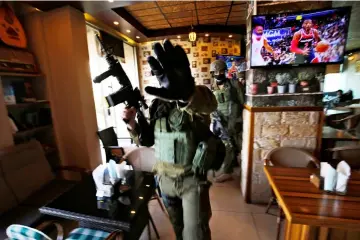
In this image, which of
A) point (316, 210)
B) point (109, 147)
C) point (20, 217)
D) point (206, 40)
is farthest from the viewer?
point (206, 40)

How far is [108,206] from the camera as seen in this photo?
121 centimetres

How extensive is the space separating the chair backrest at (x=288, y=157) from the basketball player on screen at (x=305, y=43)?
0.90 m

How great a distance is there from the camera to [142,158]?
1981 mm

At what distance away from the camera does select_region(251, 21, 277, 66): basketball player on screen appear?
6.03ft

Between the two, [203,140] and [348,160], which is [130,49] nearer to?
[203,140]

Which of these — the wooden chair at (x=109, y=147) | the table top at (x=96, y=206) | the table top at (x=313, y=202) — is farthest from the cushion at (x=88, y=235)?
the wooden chair at (x=109, y=147)

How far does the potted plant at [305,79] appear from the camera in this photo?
1.91 meters

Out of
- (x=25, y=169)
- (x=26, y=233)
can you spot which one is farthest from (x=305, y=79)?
(x=25, y=169)

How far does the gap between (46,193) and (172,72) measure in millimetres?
1890

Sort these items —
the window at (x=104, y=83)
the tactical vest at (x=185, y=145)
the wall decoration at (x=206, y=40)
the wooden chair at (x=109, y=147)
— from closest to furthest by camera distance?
the tactical vest at (x=185, y=145) < the wooden chair at (x=109, y=147) < the window at (x=104, y=83) < the wall decoration at (x=206, y=40)

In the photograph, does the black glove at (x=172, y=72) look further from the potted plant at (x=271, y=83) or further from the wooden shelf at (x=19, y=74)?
the wooden shelf at (x=19, y=74)

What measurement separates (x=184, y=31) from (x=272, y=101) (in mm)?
3020

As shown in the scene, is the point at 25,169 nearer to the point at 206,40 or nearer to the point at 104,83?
the point at 104,83

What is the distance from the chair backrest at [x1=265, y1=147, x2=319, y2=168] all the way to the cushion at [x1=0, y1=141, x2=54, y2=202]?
2404 millimetres
